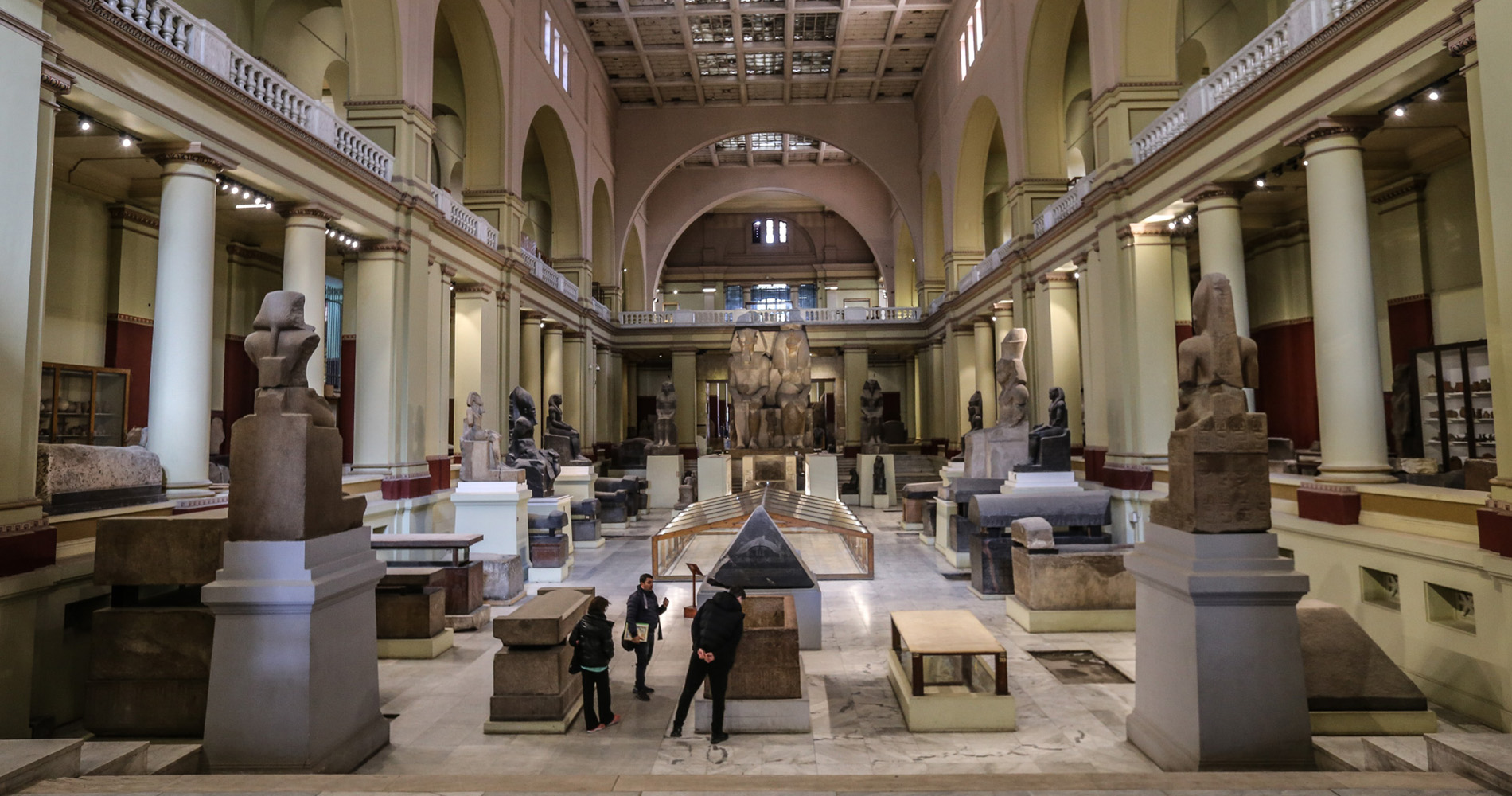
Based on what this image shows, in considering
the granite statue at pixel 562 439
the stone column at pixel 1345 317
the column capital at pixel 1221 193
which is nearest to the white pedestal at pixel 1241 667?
the stone column at pixel 1345 317

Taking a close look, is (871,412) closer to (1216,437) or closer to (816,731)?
(816,731)

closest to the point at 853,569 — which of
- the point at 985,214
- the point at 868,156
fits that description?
the point at 985,214

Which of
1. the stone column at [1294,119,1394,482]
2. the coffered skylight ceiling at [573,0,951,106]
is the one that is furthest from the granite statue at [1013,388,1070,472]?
the coffered skylight ceiling at [573,0,951,106]

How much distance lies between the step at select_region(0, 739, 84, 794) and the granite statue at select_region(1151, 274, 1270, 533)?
5.50 metres

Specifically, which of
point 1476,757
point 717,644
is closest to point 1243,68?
point 1476,757

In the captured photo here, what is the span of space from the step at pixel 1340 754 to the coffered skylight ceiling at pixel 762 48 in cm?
2279

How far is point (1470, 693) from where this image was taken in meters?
5.46

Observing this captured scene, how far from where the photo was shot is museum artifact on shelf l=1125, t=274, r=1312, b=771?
3932 mm

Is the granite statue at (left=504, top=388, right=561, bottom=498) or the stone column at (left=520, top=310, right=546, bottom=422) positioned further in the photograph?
the stone column at (left=520, top=310, right=546, bottom=422)

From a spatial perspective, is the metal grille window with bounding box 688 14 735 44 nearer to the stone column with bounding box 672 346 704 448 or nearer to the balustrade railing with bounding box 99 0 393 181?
the stone column with bounding box 672 346 704 448

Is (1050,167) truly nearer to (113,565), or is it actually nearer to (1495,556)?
(1495,556)

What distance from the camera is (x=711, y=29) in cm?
2455

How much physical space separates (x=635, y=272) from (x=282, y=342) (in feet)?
95.0

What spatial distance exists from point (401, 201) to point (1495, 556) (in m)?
13.8
